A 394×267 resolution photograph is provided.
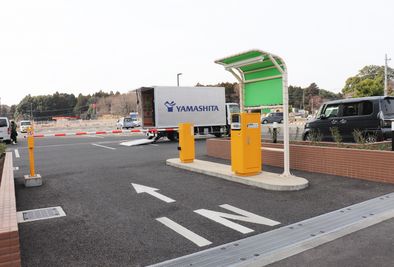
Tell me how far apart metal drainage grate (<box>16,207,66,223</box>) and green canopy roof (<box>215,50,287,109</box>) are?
494 centimetres

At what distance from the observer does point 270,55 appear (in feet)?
22.5

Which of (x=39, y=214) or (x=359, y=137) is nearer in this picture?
(x=39, y=214)

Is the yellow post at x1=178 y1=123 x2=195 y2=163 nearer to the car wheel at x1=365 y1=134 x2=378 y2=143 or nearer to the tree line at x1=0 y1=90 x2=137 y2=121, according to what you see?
the car wheel at x1=365 y1=134 x2=378 y2=143

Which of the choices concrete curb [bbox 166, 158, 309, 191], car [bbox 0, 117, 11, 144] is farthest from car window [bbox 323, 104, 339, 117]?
car [bbox 0, 117, 11, 144]

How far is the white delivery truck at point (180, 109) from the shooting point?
58.0ft

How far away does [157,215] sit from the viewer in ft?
16.5

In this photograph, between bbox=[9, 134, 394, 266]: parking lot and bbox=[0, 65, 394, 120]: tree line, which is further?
bbox=[0, 65, 394, 120]: tree line

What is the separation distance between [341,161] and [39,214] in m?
6.10

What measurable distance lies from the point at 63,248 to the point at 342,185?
16.9 feet

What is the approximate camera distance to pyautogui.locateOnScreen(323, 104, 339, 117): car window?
1012cm

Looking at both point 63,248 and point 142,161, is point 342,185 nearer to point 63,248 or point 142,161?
point 63,248

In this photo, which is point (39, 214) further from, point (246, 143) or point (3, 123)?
point (3, 123)

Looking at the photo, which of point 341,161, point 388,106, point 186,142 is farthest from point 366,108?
point 186,142

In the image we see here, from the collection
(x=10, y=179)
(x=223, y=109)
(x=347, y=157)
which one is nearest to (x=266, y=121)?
(x=223, y=109)
